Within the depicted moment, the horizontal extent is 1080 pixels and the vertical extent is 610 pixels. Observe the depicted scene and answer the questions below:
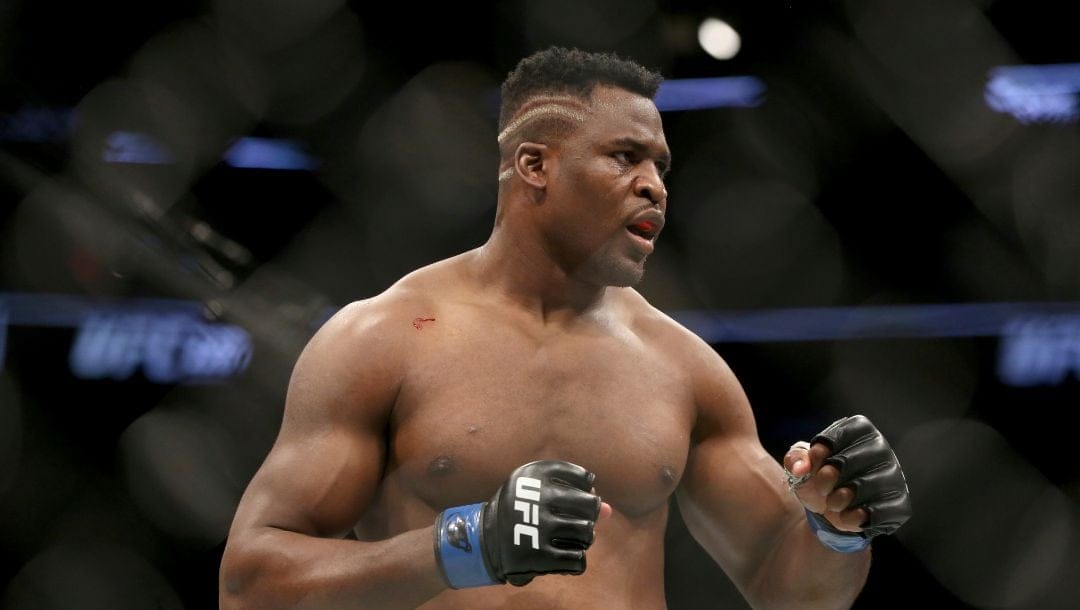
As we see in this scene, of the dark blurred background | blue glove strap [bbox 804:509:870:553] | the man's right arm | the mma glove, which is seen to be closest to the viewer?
the mma glove

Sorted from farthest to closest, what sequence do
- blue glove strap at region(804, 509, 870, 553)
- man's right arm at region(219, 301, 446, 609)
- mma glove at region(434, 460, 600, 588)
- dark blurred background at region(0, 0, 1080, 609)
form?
dark blurred background at region(0, 0, 1080, 609), blue glove strap at region(804, 509, 870, 553), man's right arm at region(219, 301, 446, 609), mma glove at region(434, 460, 600, 588)

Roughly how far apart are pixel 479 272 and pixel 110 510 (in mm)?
1099

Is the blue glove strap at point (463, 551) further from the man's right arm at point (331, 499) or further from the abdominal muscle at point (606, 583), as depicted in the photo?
the abdominal muscle at point (606, 583)

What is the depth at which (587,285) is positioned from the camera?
1.56 meters

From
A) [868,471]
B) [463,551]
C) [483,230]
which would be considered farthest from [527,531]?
[483,230]

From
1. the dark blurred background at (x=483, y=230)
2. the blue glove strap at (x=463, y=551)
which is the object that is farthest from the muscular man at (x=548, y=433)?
the dark blurred background at (x=483, y=230)

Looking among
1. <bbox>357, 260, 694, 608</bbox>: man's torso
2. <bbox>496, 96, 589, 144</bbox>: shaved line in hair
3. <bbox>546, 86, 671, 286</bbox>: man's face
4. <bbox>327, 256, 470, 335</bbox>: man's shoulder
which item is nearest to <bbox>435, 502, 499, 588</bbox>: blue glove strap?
<bbox>357, 260, 694, 608</bbox>: man's torso

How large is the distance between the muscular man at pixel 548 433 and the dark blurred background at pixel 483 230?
2.28 feet

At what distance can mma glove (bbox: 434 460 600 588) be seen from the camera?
1145 millimetres

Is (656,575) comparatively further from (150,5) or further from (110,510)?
(150,5)

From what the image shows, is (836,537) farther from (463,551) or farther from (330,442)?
(330,442)

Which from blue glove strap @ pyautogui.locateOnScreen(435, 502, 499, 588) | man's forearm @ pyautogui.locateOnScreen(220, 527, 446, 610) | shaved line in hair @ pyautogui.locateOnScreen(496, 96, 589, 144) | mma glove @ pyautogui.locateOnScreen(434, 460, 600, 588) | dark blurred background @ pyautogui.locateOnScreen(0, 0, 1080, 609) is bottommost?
dark blurred background @ pyautogui.locateOnScreen(0, 0, 1080, 609)

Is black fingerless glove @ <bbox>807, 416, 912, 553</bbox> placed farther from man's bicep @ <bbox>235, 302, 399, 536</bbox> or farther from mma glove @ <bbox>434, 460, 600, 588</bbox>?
man's bicep @ <bbox>235, 302, 399, 536</bbox>

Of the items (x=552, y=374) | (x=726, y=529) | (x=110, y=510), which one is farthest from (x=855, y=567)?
(x=110, y=510)
